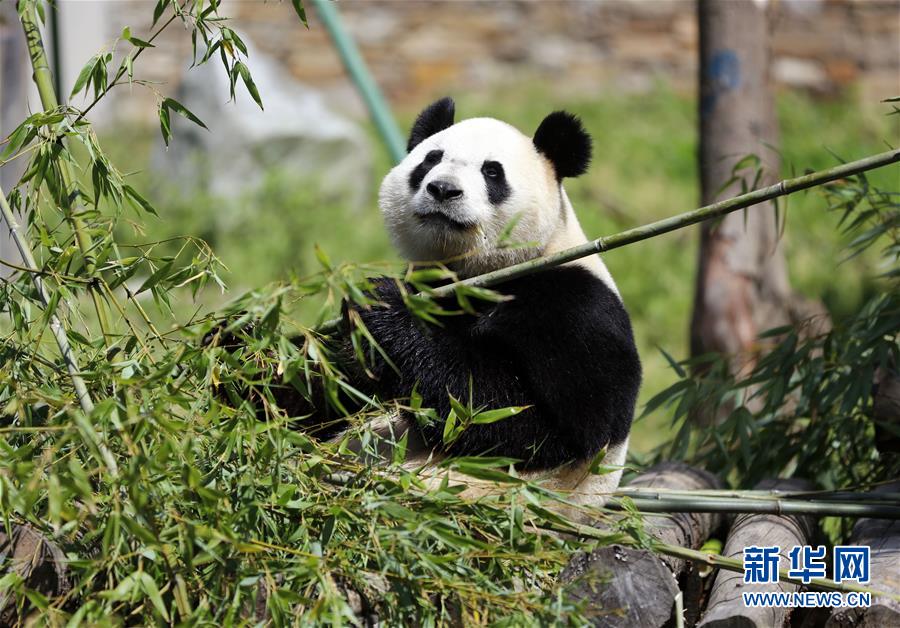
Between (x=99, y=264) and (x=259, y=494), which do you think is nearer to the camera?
(x=259, y=494)

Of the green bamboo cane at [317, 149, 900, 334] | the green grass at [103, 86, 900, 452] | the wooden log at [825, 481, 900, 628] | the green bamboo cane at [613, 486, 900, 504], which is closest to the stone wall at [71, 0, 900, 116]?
the green grass at [103, 86, 900, 452]

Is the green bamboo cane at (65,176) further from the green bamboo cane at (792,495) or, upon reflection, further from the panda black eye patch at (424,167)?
the green bamboo cane at (792,495)

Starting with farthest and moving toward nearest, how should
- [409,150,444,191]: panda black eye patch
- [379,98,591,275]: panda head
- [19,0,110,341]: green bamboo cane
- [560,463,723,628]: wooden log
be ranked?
1. [409,150,444,191]: panda black eye patch
2. [379,98,591,275]: panda head
3. [19,0,110,341]: green bamboo cane
4. [560,463,723,628]: wooden log

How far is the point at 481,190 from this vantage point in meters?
2.96

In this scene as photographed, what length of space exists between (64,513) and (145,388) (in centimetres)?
30

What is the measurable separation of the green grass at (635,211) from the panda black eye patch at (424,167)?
2.62 metres

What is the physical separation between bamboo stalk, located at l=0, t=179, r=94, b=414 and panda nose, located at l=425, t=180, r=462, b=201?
1.07 metres

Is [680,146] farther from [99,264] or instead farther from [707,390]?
[99,264]

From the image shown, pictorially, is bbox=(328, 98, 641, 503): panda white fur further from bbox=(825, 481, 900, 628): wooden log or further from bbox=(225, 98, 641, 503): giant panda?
bbox=(825, 481, 900, 628): wooden log

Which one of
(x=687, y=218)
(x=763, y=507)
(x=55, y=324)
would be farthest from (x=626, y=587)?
(x=55, y=324)

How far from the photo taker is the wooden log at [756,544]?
2.43 m

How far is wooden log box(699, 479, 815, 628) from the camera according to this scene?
7.97ft

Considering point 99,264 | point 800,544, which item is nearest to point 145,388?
point 99,264

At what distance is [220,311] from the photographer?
213cm
